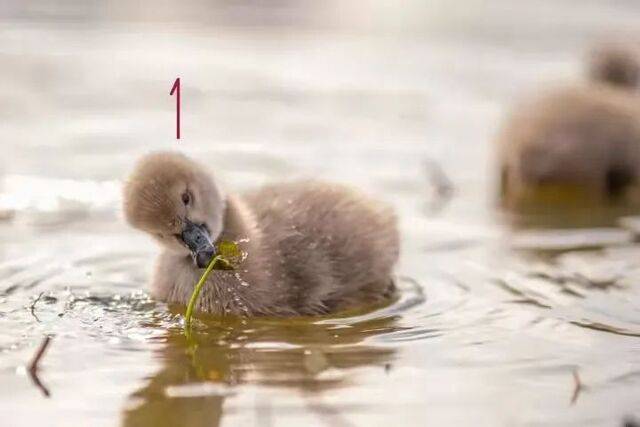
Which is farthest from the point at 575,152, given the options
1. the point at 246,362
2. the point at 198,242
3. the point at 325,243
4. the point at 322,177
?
the point at 246,362

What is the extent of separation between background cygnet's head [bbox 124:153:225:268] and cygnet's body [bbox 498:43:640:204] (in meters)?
2.41

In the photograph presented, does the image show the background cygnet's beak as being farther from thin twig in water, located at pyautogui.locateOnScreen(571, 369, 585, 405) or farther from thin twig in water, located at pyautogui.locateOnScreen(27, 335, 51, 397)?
thin twig in water, located at pyautogui.locateOnScreen(571, 369, 585, 405)

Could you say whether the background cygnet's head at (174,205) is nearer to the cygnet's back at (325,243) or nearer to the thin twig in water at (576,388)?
the cygnet's back at (325,243)

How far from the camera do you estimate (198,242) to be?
5.08 meters

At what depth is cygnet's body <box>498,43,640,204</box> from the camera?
7.27m

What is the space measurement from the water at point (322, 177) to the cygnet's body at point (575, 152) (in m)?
0.20

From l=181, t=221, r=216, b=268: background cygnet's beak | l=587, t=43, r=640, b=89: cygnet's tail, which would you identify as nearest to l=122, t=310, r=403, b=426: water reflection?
l=181, t=221, r=216, b=268: background cygnet's beak

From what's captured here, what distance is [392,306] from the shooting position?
5449 millimetres

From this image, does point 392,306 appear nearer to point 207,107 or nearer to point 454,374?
point 454,374

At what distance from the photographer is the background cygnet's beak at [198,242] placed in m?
5.02

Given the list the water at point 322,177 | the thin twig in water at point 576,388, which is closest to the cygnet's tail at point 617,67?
the water at point 322,177

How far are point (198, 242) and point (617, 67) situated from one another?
4.10m

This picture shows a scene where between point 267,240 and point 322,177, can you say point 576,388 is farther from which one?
point 322,177

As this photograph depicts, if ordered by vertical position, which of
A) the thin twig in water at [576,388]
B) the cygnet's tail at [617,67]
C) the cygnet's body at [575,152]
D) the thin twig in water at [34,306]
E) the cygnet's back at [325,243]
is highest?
the cygnet's tail at [617,67]
